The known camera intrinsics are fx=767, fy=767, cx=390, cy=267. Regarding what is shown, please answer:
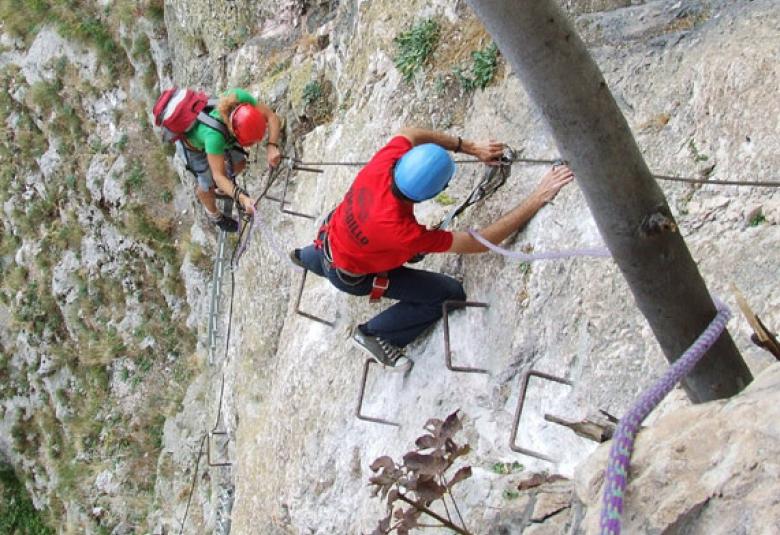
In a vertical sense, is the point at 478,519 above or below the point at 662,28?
below

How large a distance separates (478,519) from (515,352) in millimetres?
1044

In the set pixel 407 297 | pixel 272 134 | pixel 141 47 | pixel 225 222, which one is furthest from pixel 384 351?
pixel 141 47

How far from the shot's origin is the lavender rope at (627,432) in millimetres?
2057

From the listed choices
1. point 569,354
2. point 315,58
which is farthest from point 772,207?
point 315,58

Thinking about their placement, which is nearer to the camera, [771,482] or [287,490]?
[771,482]

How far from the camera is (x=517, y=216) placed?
4.66 metres

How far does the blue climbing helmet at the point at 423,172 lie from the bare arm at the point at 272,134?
4.04 metres

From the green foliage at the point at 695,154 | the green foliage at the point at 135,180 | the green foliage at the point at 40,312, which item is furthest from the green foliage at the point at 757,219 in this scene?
the green foliage at the point at 40,312

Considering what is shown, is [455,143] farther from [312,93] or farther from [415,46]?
[312,93]

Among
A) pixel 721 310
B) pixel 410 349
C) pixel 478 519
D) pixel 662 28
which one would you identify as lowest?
pixel 478 519

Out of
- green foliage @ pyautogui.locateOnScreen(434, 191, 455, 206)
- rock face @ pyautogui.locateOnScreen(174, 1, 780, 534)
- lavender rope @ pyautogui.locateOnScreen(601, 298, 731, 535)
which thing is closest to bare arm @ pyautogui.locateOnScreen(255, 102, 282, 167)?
rock face @ pyautogui.locateOnScreen(174, 1, 780, 534)

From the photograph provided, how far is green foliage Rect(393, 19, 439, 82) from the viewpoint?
249 inches

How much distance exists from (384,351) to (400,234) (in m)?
1.38

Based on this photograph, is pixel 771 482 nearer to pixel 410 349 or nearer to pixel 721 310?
pixel 721 310
